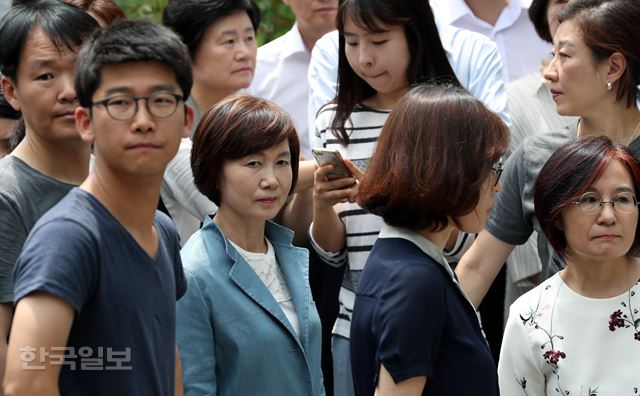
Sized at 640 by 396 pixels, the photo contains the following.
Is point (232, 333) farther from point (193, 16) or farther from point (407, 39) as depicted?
point (193, 16)

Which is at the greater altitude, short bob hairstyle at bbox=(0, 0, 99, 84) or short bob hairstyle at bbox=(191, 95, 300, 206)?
short bob hairstyle at bbox=(0, 0, 99, 84)

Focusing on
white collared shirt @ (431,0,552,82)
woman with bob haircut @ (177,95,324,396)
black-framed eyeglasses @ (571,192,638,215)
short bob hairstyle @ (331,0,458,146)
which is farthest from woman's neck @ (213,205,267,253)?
white collared shirt @ (431,0,552,82)

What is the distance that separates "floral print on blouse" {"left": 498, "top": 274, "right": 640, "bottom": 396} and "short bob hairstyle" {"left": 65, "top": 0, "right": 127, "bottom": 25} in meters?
1.90

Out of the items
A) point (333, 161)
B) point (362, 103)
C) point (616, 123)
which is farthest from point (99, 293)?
point (616, 123)

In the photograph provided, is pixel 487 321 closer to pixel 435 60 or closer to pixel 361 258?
pixel 361 258

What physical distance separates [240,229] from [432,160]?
0.85m

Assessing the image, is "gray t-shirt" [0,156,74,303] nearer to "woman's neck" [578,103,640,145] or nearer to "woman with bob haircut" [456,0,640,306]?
"woman with bob haircut" [456,0,640,306]

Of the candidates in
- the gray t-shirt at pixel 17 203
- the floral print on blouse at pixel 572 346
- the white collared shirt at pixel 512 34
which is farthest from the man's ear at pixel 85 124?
the white collared shirt at pixel 512 34

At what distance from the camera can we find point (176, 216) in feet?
15.1

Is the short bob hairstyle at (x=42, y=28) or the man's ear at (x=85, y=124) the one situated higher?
the short bob hairstyle at (x=42, y=28)

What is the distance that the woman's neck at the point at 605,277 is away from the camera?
369cm

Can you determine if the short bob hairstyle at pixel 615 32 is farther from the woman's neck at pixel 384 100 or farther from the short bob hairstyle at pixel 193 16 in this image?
the short bob hairstyle at pixel 193 16

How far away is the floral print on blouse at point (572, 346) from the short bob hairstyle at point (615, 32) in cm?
93

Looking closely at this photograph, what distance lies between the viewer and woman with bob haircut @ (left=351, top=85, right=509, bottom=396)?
3.04 m
